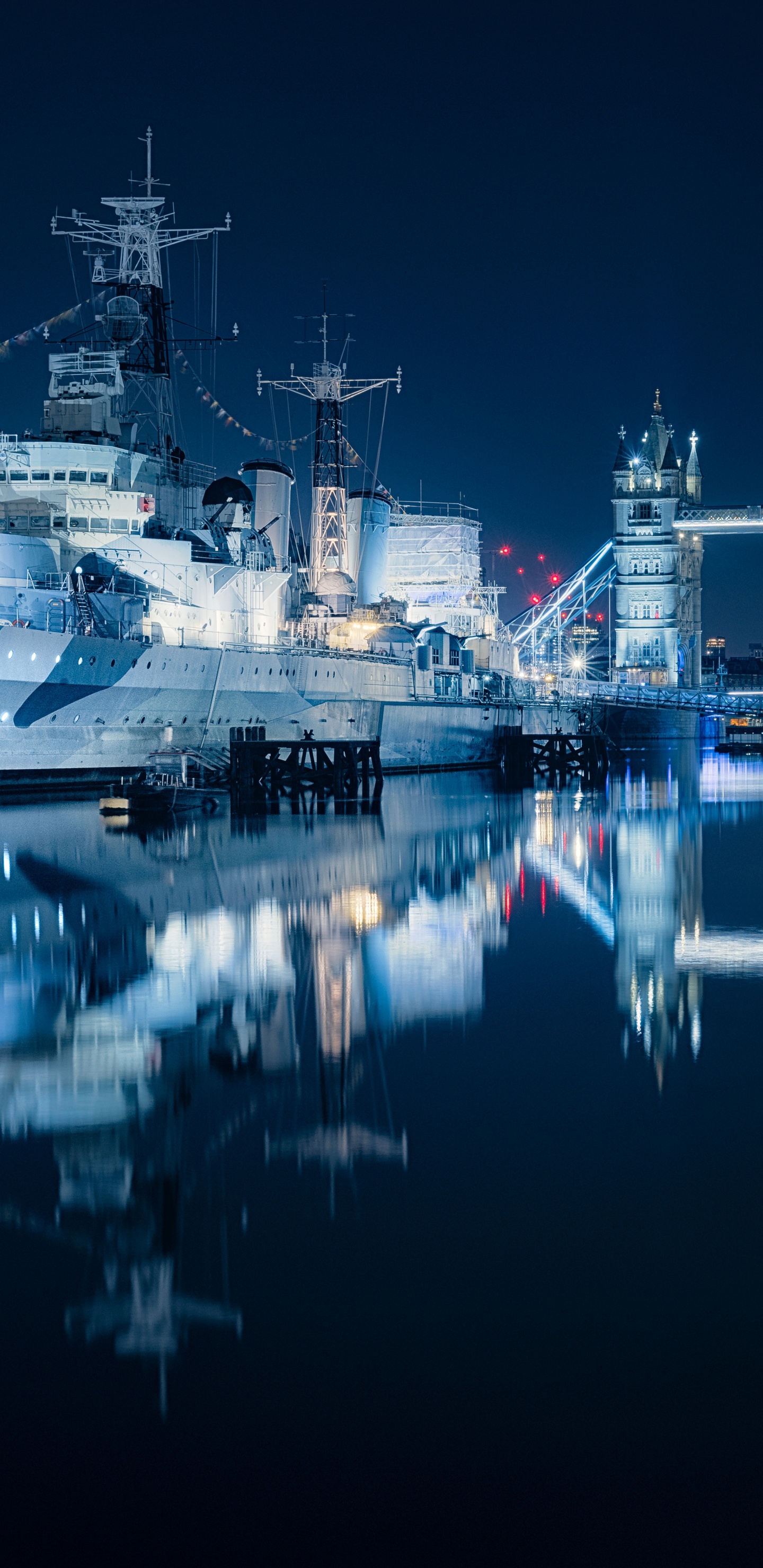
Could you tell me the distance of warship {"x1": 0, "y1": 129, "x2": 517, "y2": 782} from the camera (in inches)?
1217

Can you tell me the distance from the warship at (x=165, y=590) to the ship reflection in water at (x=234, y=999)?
354 inches

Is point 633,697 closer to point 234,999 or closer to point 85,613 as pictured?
point 85,613

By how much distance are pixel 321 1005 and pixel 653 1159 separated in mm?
3759

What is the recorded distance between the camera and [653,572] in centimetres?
10156

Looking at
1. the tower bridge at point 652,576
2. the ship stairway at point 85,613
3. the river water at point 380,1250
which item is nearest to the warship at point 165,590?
the ship stairway at point 85,613

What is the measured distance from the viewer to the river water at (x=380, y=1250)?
11.9ft

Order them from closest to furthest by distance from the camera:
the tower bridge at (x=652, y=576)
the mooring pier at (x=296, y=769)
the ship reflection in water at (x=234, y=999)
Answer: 1. the ship reflection in water at (x=234, y=999)
2. the mooring pier at (x=296, y=769)
3. the tower bridge at (x=652, y=576)

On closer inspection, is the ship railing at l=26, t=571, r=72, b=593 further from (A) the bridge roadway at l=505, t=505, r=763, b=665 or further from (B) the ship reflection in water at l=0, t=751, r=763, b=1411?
(A) the bridge roadway at l=505, t=505, r=763, b=665

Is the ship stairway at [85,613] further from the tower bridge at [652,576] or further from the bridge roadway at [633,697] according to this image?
the tower bridge at [652,576]

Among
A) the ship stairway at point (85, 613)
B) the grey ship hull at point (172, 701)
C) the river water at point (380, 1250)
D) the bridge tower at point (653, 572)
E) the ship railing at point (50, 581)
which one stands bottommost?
the river water at point (380, 1250)

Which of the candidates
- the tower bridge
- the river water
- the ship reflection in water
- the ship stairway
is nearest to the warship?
the ship stairway

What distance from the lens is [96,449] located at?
3516 centimetres

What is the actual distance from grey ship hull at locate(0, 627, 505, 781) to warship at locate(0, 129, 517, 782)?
6 centimetres

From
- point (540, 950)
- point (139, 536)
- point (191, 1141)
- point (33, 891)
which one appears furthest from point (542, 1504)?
point (139, 536)
